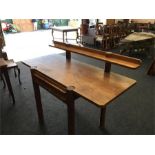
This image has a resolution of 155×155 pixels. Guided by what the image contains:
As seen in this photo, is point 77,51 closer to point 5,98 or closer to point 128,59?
point 128,59

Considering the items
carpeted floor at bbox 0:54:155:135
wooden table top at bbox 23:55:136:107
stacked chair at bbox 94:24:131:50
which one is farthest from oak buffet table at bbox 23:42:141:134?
stacked chair at bbox 94:24:131:50

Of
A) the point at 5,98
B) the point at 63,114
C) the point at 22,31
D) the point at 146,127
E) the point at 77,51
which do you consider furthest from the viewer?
the point at 22,31

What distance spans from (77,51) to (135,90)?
4.57ft

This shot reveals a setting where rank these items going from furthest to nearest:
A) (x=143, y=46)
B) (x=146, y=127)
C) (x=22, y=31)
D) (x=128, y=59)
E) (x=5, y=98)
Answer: (x=22, y=31), (x=143, y=46), (x=5, y=98), (x=146, y=127), (x=128, y=59)

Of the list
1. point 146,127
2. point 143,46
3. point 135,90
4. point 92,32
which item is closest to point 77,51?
point 146,127

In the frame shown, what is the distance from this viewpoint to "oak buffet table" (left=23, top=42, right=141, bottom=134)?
1041mm

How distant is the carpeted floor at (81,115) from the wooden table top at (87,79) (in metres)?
0.73

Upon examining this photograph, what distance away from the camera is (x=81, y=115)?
1.94 metres

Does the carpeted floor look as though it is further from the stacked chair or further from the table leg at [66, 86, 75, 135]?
the stacked chair

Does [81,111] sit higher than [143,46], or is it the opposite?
[143,46]

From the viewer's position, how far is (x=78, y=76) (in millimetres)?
1304

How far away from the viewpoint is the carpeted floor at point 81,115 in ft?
5.57

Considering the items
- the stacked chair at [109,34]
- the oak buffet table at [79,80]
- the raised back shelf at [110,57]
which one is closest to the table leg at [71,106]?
the oak buffet table at [79,80]

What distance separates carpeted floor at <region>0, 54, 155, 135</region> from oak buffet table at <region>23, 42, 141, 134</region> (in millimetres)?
308
